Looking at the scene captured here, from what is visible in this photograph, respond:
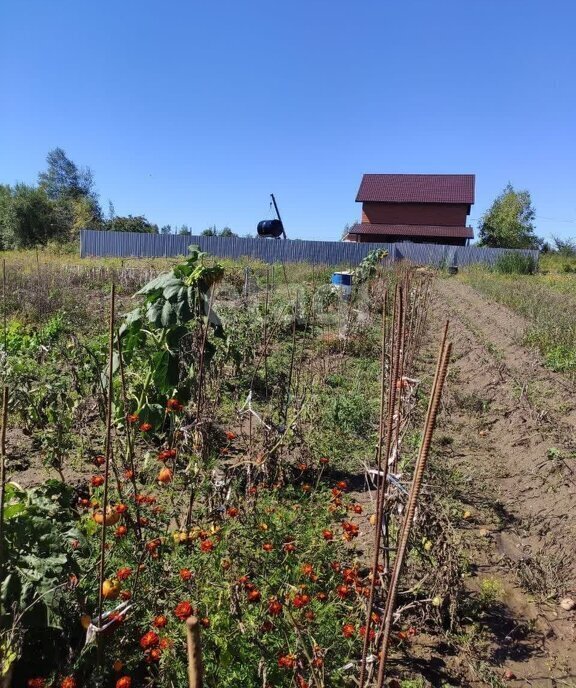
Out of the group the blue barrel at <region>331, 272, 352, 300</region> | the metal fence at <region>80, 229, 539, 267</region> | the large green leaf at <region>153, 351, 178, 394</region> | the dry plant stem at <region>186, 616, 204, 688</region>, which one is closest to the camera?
the dry plant stem at <region>186, 616, 204, 688</region>

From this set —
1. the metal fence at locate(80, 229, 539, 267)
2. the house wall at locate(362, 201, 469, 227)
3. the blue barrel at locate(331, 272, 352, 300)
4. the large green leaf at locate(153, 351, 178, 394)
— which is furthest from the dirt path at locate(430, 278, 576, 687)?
the house wall at locate(362, 201, 469, 227)

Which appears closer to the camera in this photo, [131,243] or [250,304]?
[250,304]

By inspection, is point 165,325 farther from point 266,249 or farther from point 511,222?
point 511,222

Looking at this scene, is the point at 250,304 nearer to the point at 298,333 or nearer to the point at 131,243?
the point at 298,333

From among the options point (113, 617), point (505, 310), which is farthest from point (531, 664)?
point (505, 310)

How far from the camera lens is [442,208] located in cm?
3284

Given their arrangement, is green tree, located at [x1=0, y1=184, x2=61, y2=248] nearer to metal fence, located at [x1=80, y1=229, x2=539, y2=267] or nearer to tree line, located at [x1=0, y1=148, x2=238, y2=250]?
tree line, located at [x1=0, y1=148, x2=238, y2=250]

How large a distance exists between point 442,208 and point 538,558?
3307 centimetres

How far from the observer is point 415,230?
106ft

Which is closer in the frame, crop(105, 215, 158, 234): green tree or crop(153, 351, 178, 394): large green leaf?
crop(153, 351, 178, 394): large green leaf

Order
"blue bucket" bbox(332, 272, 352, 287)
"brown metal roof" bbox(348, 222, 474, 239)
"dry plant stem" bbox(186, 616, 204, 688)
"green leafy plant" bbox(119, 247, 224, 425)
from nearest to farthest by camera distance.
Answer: "dry plant stem" bbox(186, 616, 204, 688) < "green leafy plant" bbox(119, 247, 224, 425) < "blue bucket" bbox(332, 272, 352, 287) < "brown metal roof" bbox(348, 222, 474, 239)

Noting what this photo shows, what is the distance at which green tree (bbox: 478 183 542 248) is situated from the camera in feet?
126

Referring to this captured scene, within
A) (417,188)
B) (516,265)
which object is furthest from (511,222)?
(516,265)

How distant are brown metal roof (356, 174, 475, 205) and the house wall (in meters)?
0.38
